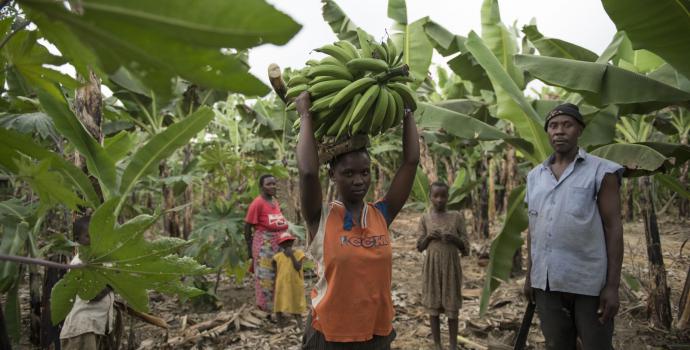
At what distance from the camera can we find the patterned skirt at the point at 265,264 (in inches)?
206

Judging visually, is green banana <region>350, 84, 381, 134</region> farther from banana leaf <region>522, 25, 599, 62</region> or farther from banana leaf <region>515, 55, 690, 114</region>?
banana leaf <region>522, 25, 599, 62</region>

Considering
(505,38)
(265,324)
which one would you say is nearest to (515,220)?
(505,38)

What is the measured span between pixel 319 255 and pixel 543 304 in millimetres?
1658

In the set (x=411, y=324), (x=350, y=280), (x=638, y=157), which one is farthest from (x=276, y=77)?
(x=411, y=324)

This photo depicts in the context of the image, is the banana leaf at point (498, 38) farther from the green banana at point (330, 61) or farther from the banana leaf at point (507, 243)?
the green banana at point (330, 61)

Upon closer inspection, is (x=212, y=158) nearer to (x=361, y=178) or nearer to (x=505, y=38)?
(x=505, y=38)

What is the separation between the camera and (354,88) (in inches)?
70.9

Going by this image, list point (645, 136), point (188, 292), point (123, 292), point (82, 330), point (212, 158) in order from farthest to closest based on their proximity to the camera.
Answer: point (212, 158), point (645, 136), point (82, 330), point (188, 292), point (123, 292)

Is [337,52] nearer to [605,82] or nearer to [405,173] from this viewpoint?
[405,173]

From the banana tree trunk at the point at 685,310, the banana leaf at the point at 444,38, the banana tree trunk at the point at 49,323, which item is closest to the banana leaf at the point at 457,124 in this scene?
the banana leaf at the point at 444,38

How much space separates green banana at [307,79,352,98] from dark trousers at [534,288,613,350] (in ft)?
6.22

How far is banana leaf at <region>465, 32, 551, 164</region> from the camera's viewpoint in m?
3.56

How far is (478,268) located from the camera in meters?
7.48

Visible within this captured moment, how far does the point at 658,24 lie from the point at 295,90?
232 centimetres
